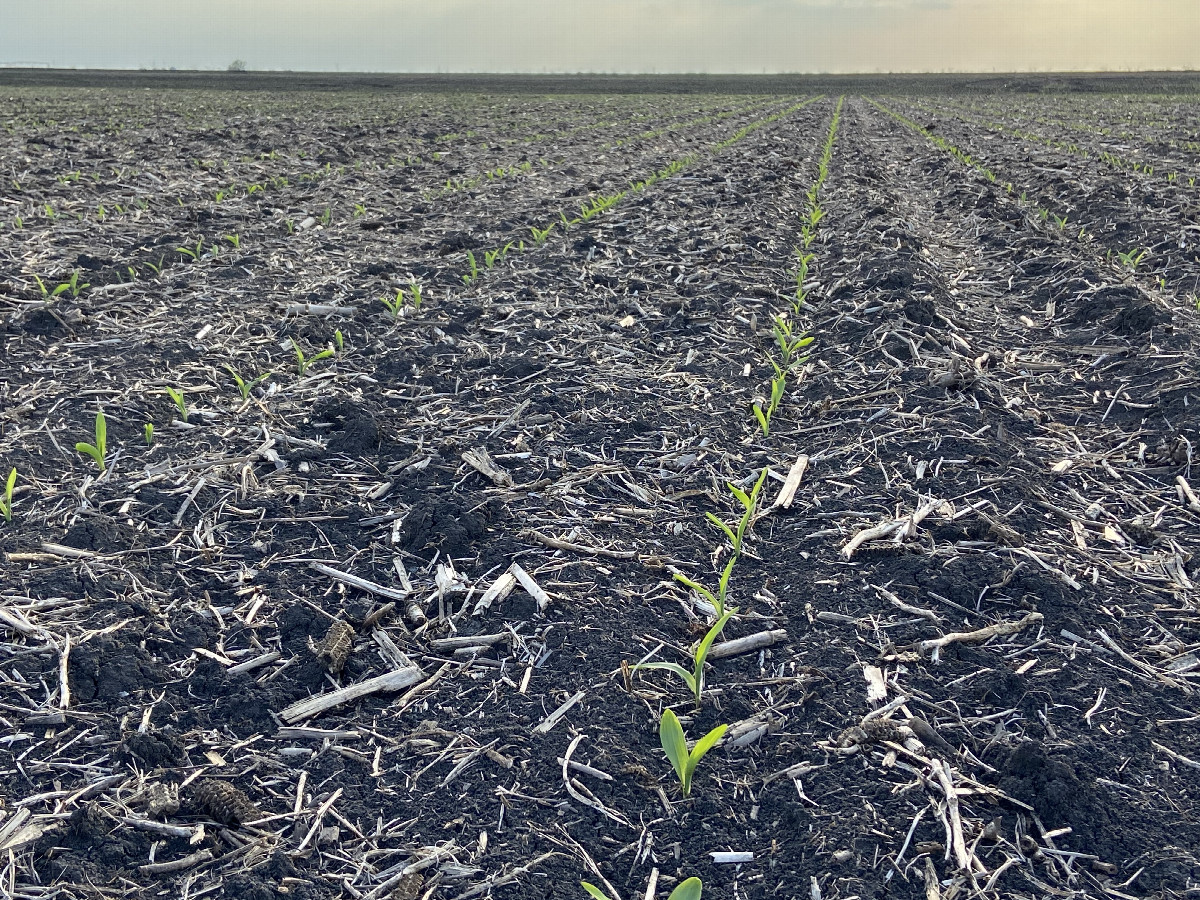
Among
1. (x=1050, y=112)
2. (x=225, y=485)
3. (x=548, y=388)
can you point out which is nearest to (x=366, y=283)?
(x=548, y=388)

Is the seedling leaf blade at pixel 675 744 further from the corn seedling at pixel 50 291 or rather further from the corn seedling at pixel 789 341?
the corn seedling at pixel 50 291

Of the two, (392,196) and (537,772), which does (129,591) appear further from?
(392,196)

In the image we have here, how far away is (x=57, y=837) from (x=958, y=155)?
1570 cm

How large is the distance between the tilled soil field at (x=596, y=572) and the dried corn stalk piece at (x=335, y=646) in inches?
0.5

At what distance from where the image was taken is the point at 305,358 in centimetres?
533

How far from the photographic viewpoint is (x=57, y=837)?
220 centimetres

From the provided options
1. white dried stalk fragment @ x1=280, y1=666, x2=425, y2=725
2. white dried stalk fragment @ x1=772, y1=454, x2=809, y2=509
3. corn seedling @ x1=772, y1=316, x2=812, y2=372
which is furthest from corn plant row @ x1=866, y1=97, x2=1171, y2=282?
white dried stalk fragment @ x1=280, y1=666, x2=425, y2=725

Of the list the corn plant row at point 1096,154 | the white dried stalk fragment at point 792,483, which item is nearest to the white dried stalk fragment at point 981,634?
the white dried stalk fragment at point 792,483

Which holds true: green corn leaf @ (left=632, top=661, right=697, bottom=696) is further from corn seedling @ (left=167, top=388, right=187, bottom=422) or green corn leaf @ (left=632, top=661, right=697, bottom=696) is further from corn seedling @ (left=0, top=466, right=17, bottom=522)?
corn seedling @ (left=167, top=388, right=187, bottom=422)

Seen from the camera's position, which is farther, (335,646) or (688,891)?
(335,646)

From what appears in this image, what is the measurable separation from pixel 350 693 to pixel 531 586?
0.72 m

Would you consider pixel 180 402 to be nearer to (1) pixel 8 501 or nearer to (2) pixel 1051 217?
(1) pixel 8 501

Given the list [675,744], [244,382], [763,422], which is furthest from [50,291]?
[675,744]

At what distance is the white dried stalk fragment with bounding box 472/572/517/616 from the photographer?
3061 millimetres
